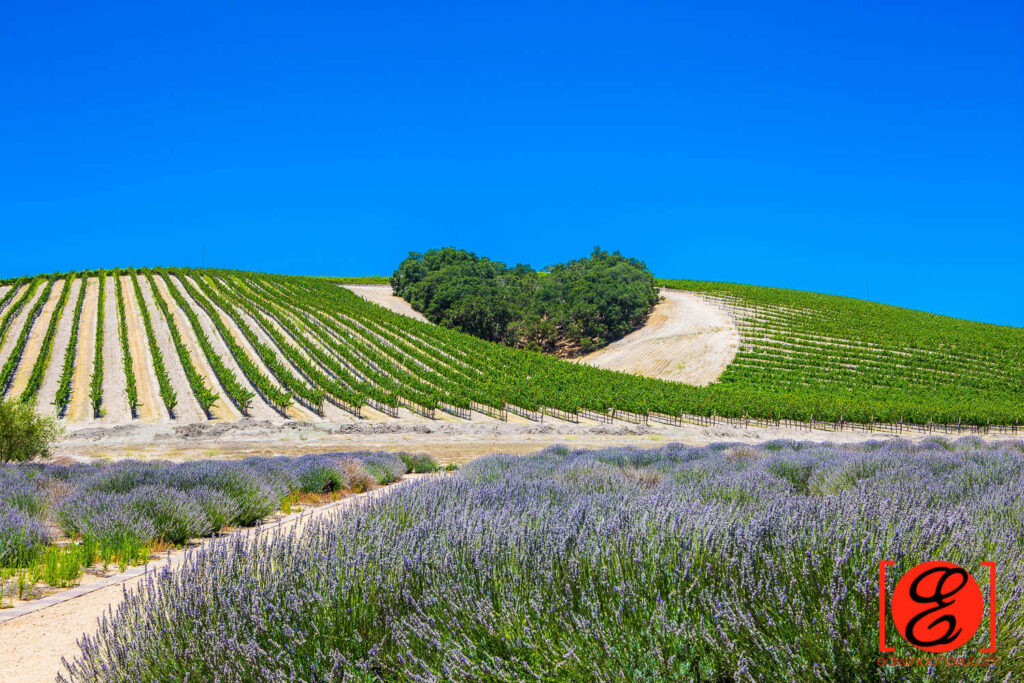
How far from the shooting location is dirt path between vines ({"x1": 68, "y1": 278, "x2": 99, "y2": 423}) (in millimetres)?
26453

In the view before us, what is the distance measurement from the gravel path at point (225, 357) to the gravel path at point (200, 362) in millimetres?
534

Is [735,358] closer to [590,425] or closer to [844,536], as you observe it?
[590,425]

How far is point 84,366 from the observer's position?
31.9 metres

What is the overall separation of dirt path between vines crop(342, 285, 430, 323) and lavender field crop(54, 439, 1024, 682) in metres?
64.7

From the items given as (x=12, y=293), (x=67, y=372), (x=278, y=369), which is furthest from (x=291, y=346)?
(x=12, y=293)

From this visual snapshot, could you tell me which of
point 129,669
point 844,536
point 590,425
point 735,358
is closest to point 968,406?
point 735,358

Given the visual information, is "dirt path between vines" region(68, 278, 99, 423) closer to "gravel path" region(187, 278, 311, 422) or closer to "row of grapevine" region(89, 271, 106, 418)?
"row of grapevine" region(89, 271, 106, 418)

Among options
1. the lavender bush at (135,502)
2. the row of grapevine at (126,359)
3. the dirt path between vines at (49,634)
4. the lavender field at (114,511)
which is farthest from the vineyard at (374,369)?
the dirt path between vines at (49,634)

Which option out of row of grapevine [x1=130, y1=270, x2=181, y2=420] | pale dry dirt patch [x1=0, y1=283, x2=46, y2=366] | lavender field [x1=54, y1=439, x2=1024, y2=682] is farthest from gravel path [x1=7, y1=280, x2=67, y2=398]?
lavender field [x1=54, y1=439, x2=1024, y2=682]

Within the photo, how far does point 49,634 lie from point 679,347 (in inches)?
2289

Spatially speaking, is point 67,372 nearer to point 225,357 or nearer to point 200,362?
point 200,362

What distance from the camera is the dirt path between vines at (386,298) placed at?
7381 cm

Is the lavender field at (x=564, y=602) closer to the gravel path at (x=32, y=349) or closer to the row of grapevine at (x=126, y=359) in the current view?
the row of grapevine at (x=126, y=359)

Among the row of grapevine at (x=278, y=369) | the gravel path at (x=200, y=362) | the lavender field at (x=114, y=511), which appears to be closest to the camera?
the lavender field at (x=114, y=511)
